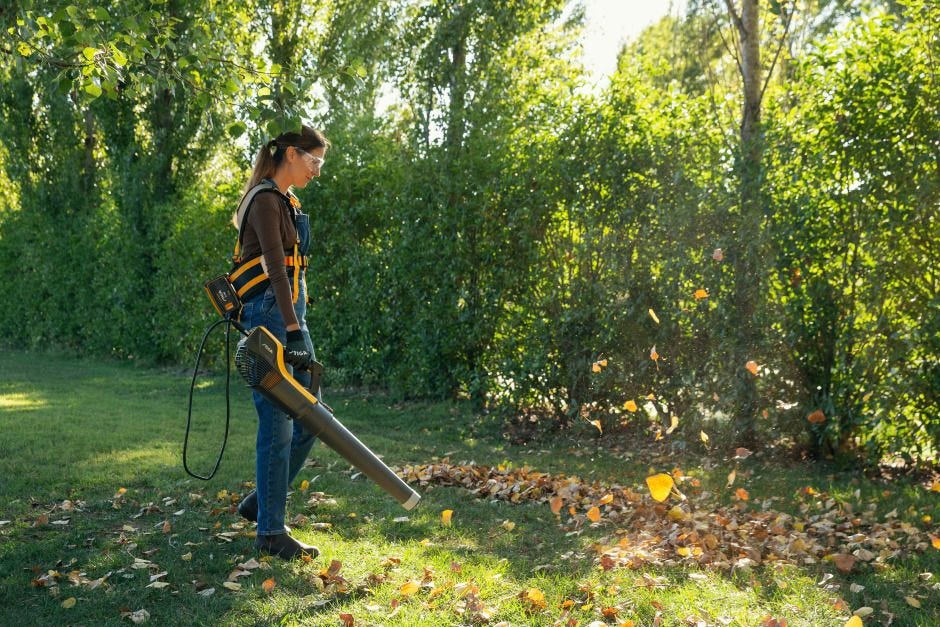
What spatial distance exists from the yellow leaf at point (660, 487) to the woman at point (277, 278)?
2438 mm

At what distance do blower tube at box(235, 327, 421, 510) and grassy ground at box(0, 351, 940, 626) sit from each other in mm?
579

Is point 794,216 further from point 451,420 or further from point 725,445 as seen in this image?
point 451,420

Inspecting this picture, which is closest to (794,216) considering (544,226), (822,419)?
(822,419)

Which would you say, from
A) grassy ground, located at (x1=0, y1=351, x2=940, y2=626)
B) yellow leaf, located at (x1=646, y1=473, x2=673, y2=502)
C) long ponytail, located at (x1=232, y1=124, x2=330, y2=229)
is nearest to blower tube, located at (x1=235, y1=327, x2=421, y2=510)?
grassy ground, located at (x1=0, y1=351, x2=940, y2=626)

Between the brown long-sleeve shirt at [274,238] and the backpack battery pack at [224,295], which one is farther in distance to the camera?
the backpack battery pack at [224,295]

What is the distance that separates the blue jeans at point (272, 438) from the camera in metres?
4.32

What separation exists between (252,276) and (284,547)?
1.44 m

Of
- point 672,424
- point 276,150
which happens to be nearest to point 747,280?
point 672,424

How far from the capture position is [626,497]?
593 cm

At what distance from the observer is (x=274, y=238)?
4.21 metres

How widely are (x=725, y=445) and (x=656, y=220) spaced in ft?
6.98

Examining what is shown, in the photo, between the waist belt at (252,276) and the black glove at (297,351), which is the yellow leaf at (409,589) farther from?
the waist belt at (252,276)

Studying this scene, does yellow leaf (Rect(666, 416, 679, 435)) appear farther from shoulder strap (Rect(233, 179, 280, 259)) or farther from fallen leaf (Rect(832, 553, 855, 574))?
shoulder strap (Rect(233, 179, 280, 259))

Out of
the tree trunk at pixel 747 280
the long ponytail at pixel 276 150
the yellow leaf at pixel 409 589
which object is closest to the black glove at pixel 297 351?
the long ponytail at pixel 276 150
